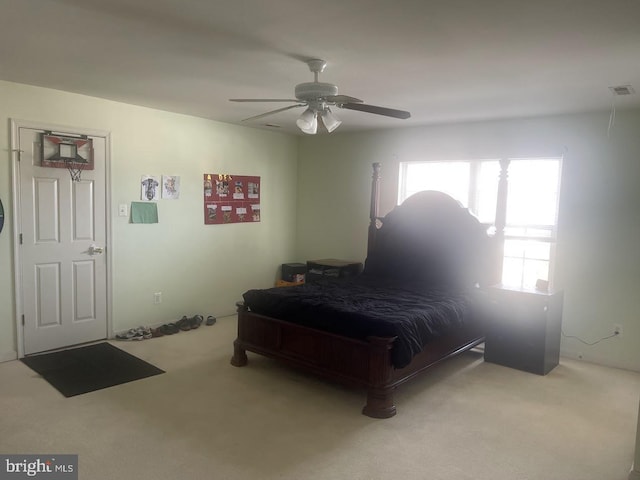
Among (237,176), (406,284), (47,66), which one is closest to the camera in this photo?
(47,66)

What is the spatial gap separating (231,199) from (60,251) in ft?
6.59

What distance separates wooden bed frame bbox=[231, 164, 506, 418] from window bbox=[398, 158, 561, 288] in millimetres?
917

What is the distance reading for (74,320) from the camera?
4453mm

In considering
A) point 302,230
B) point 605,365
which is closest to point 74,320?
point 302,230

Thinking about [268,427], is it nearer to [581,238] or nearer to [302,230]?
[581,238]

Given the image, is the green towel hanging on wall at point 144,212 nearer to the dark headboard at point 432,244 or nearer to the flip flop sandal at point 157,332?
the flip flop sandal at point 157,332

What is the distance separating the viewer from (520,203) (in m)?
4.83

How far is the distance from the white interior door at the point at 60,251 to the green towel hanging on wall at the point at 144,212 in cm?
31

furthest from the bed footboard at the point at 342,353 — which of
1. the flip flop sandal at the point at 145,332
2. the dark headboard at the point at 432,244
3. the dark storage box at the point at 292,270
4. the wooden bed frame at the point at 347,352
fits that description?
the dark storage box at the point at 292,270

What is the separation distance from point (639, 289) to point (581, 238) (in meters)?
0.64

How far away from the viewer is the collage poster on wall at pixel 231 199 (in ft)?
18.0

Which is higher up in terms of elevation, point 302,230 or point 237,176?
point 237,176

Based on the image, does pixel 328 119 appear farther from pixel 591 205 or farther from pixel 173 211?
pixel 591 205

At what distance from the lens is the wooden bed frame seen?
3.23 metres
